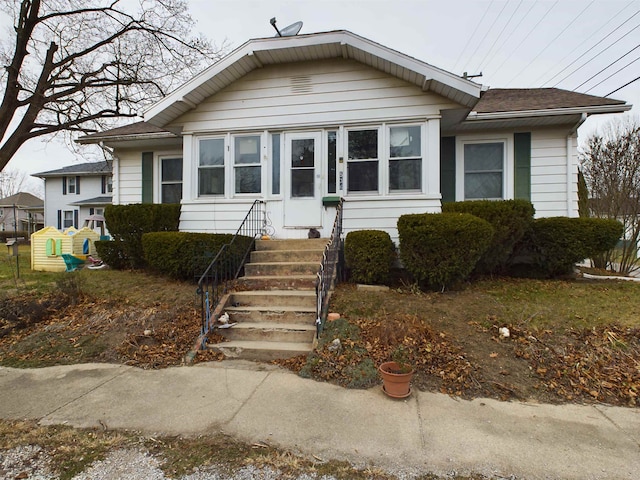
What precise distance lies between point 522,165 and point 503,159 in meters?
0.42

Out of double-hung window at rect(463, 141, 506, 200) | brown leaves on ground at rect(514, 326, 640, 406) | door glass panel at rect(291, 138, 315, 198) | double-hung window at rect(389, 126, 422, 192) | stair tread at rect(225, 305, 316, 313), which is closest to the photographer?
brown leaves on ground at rect(514, 326, 640, 406)

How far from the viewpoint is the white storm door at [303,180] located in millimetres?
7484

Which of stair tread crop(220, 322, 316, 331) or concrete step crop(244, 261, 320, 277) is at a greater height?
concrete step crop(244, 261, 320, 277)

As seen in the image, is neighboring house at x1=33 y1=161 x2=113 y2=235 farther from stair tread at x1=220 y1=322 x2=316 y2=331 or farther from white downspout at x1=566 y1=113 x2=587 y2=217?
white downspout at x1=566 y1=113 x2=587 y2=217

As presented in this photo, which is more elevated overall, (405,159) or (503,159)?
(503,159)

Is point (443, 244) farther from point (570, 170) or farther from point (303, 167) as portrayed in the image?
point (570, 170)

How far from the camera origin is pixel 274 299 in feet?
17.6

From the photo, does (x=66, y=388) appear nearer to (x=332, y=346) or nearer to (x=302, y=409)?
(x=302, y=409)

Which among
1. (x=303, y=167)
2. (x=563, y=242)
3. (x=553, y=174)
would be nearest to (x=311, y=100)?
(x=303, y=167)

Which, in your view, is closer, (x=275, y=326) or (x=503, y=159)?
(x=275, y=326)

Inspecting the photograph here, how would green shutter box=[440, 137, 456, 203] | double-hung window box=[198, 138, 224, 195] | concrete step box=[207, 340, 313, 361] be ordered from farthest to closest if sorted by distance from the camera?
green shutter box=[440, 137, 456, 203]
double-hung window box=[198, 138, 224, 195]
concrete step box=[207, 340, 313, 361]

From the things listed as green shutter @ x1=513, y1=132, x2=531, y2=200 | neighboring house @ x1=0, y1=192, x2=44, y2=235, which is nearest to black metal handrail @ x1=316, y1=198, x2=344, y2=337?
green shutter @ x1=513, y1=132, x2=531, y2=200

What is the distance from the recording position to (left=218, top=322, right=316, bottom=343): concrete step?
15.4ft

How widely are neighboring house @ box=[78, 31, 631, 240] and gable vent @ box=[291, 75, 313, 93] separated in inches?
0.8
